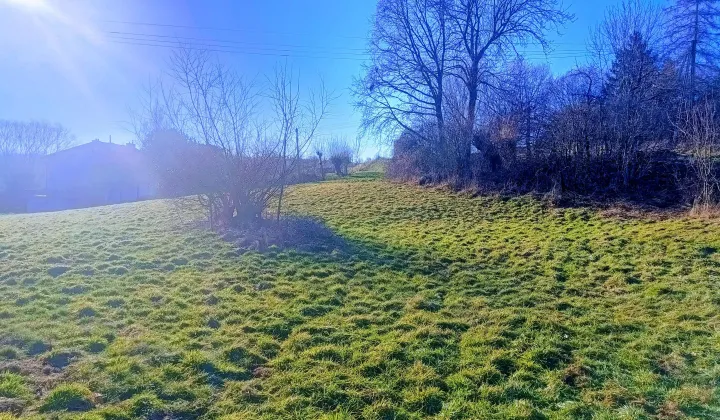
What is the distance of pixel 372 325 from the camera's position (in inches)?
205

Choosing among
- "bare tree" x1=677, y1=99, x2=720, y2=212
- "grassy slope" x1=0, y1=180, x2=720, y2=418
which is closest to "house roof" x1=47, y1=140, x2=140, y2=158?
"grassy slope" x1=0, y1=180, x2=720, y2=418

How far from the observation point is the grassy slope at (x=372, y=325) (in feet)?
11.6

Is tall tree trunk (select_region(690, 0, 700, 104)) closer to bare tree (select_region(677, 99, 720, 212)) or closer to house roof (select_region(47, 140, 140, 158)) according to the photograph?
bare tree (select_region(677, 99, 720, 212))

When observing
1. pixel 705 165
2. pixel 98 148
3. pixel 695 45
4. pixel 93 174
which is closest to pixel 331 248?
pixel 705 165

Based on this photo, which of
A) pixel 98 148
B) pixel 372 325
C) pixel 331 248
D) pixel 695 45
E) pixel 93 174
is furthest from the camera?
pixel 98 148

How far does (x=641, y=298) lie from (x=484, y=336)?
2834 millimetres

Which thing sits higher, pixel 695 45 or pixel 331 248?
pixel 695 45

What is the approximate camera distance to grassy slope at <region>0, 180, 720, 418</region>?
3527mm

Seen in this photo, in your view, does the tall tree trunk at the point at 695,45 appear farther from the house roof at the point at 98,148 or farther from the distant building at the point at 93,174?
the house roof at the point at 98,148

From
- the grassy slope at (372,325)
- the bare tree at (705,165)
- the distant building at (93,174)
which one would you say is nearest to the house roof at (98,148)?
the distant building at (93,174)

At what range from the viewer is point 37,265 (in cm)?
741

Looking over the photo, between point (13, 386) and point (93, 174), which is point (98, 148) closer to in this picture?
point (93, 174)

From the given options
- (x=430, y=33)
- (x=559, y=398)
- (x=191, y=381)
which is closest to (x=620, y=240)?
(x=559, y=398)

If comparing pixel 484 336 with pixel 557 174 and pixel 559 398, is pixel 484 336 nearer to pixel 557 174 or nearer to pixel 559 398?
pixel 559 398
